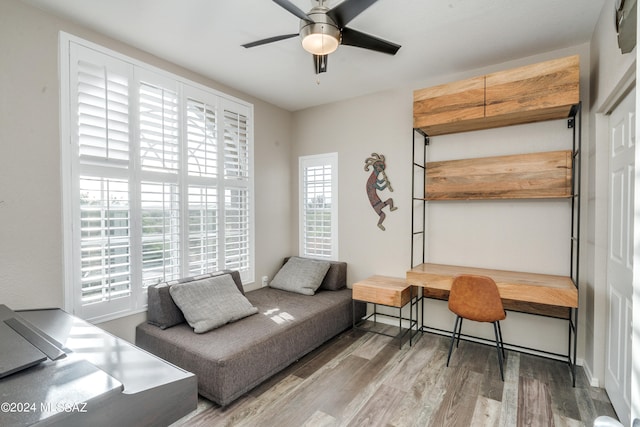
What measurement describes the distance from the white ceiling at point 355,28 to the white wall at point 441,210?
0.40m

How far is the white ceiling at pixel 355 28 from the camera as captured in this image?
2188 mm

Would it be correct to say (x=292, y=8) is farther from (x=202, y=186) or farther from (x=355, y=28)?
(x=202, y=186)

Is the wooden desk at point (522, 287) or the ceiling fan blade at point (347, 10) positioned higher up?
the ceiling fan blade at point (347, 10)

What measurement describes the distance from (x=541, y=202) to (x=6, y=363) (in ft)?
11.9

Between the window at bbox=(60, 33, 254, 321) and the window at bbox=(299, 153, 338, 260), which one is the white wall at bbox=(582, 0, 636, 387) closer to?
the window at bbox=(299, 153, 338, 260)

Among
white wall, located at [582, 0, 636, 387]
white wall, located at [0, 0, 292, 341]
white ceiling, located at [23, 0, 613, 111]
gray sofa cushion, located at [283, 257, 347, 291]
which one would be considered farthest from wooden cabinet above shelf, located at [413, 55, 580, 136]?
white wall, located at [0, 0, 292, 341]

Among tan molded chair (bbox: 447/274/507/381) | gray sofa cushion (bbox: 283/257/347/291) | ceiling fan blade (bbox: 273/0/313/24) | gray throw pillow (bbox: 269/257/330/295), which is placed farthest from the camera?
gray sofa cushion (bbox: 283/257/347/291)

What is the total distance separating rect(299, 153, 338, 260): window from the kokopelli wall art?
49 centimetres

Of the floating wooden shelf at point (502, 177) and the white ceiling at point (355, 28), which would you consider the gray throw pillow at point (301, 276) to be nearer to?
the floating wooden shelf at point (502, 177)

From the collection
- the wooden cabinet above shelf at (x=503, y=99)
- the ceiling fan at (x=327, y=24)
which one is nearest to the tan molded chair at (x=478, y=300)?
the wooden cabinet above shelf at (x=503, y=99)

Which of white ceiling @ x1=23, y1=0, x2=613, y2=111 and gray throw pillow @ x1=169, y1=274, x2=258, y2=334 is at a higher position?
white ceiling @ x1=23, y1=0, x2=613, y2=111

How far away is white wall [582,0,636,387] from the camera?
220 centimetres

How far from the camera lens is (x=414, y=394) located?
7.68 ft

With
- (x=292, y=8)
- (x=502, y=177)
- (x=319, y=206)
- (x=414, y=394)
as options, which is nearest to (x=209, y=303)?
(x=414, y=394)
